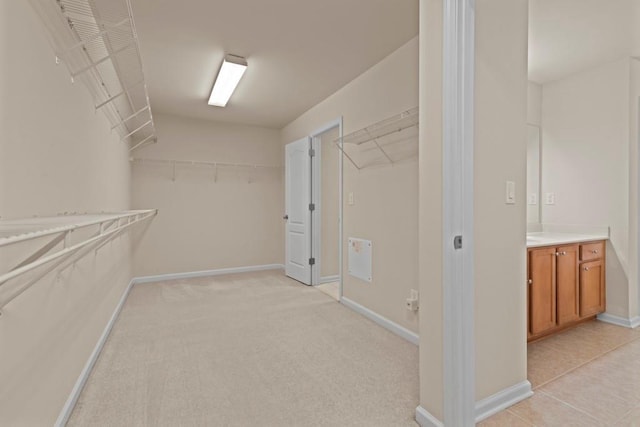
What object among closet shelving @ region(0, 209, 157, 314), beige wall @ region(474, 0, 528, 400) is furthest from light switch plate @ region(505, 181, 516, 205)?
closet shelving @ region(0, 209, 157, 314)

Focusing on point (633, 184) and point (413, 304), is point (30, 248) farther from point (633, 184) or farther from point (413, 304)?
point (633, 184)

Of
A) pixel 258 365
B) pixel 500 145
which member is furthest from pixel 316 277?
pixel 500 145

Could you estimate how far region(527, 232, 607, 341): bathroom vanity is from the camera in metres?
2.34

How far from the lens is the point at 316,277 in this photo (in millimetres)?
4328

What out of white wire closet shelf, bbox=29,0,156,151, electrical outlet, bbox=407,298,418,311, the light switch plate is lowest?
electrical outlet, bbox=407,298,418,311

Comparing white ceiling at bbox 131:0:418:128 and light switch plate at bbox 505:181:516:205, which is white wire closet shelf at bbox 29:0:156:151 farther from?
light switch plate at bbox 505:181:516:205

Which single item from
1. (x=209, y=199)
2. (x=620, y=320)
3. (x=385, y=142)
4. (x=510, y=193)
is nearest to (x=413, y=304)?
(x=510, y=193)

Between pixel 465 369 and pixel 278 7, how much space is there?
7.91 ft

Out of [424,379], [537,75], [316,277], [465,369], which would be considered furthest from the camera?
[316,277]

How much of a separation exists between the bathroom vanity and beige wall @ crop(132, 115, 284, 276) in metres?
3.79

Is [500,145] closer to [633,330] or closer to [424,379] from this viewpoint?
[424,379]

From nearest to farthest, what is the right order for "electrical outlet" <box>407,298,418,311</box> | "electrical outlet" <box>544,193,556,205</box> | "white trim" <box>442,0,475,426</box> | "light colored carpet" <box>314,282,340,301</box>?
1. "white trim" <box>442,0,475,426</box>
2. "electrical outlet" <box>407,298,418,311</box>
3. "electrical outlet" <box>544,193,556,205</box>
4. "light colored carpet" <box>314,282,340,301</box>

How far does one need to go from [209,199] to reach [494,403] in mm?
4325

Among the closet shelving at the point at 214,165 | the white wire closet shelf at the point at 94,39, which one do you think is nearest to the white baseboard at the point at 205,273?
the closet shelving at the point at 214,165
